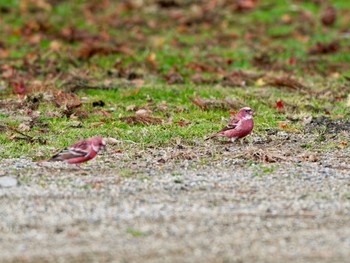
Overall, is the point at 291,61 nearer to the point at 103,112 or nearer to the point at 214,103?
the point at 214,103

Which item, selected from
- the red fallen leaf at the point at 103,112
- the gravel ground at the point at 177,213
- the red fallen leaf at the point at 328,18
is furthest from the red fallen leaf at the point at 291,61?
Answer: the gravel ground at the point at 177,213

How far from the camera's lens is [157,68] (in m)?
16.4

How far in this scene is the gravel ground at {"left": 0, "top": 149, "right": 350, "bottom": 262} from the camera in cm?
673

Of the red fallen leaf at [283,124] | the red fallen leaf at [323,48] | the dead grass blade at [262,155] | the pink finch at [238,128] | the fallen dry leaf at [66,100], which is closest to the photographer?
the dead grass blade at [262,155]

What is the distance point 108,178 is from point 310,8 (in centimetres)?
1384

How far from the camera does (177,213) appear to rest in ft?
25.0

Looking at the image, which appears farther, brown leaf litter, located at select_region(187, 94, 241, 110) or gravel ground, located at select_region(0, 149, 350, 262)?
brown leaf litter, located at select_region(187, 94, 241, 110)

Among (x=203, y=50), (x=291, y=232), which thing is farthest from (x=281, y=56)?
(x=291, y=232)

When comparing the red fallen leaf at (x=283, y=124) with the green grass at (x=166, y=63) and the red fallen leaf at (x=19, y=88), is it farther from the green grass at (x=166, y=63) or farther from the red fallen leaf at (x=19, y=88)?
the red fallen leaf at (x=19, y=88)

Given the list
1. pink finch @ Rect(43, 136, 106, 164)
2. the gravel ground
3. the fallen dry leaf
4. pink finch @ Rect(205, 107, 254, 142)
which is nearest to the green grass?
the fallen dry leaf

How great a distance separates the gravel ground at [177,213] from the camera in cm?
673

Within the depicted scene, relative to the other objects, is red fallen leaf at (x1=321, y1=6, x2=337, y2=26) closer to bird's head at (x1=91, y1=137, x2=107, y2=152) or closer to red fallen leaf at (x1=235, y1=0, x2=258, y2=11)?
red fallen leaf at (x1=235, y1=0, x2=258, y2=11)

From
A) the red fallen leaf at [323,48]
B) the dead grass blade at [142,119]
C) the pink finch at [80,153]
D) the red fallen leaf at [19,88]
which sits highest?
the pink finch at [80,153]

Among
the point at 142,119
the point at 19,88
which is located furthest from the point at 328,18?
the point at 142,119
